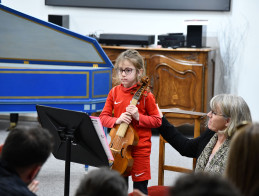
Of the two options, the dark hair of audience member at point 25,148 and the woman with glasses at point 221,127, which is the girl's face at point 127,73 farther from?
the dark hair of audience member at point 25,148

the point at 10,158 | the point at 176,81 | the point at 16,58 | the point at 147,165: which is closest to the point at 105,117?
the point at 147,165

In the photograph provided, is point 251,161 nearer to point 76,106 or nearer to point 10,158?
point 10,158

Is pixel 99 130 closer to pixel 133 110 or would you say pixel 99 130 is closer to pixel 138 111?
pixel 133 110

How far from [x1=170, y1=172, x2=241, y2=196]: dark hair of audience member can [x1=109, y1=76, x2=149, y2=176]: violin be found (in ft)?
5.88

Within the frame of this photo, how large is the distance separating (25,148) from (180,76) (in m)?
3.90

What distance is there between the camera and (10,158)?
1.61 metres

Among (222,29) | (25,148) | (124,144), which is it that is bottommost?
(124,144)

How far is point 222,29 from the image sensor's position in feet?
19.1

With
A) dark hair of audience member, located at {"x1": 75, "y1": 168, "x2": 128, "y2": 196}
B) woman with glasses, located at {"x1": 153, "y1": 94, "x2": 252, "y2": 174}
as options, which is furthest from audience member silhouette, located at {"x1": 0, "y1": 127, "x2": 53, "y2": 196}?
woman with glasses, located at {"x1": 153, "y1": 94, "x2": 252, "y2": 174}

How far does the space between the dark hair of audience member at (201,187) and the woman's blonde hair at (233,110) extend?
1417 millimetres

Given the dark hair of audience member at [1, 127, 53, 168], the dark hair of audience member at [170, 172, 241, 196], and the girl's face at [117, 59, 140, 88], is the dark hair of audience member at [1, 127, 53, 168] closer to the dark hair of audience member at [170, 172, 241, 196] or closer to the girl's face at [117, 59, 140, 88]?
the dark hair of audience member at [170, 172, 241, 196]

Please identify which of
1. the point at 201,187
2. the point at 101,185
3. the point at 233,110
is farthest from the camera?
the point at 233,110

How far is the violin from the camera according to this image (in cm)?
277

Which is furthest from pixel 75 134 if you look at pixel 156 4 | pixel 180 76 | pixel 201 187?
pixel 156 4
